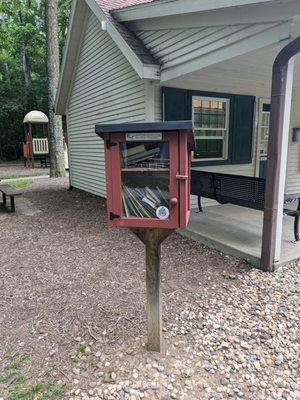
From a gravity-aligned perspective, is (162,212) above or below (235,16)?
below

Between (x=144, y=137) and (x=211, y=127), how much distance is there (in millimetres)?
4440

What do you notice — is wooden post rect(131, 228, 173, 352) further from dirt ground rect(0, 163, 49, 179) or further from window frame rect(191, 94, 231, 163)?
dirt ground rect(0, 163, 49, 179)

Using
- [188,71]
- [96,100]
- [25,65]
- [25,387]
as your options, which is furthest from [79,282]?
[25,65]

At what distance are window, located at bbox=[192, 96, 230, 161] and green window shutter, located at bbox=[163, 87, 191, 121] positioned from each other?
260mm

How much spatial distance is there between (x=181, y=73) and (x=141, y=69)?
71 cm

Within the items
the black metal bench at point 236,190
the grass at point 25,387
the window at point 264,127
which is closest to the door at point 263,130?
the window at point 264,127

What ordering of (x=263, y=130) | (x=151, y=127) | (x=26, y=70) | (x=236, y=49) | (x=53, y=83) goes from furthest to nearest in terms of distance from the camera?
(x=26, y=70)
(x=53, y=83)
(x=263, y=130)
(x=236, y=49)
(x=151, y=127)

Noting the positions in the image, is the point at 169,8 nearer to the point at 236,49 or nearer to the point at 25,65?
the point at 236,49

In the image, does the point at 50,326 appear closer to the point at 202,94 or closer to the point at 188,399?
the point at 188,399

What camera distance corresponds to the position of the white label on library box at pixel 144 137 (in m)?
1.92

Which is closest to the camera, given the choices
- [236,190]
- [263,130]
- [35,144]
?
[236,190]

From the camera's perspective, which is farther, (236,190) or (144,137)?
(236,190)

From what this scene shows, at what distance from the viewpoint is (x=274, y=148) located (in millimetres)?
3266

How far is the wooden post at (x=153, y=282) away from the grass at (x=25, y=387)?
2.29 feet
